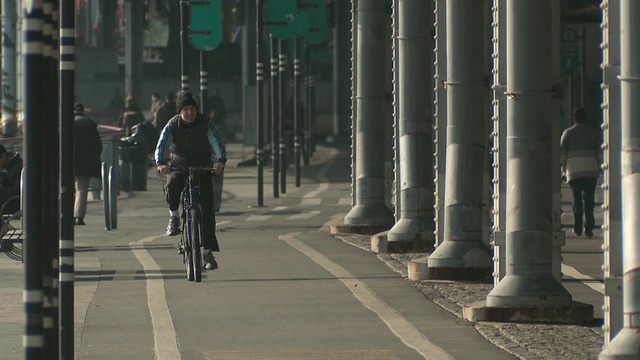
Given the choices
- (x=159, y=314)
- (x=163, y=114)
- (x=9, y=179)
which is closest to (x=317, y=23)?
(x=163, y=114)

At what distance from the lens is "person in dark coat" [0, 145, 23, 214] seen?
61.0 feet

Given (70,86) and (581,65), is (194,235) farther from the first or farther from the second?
(581,65)

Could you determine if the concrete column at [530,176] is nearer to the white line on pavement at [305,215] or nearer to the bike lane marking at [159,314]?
the bike lane marking at [159,314]

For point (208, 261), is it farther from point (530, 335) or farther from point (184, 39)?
point (184, 39)

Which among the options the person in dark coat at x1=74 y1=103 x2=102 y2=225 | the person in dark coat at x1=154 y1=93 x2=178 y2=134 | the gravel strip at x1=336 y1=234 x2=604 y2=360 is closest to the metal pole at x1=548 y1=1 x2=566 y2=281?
the gravel strip at x1=336 y1=234 x2=604 y2=360

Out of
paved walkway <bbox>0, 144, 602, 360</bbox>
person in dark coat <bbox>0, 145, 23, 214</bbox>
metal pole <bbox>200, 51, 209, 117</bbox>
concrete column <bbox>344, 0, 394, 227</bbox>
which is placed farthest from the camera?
metal pole <bbox>200, 51, 209, 117</bbox>

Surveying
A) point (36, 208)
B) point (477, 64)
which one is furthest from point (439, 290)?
point (36, 208)

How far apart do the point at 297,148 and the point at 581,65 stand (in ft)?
26.3

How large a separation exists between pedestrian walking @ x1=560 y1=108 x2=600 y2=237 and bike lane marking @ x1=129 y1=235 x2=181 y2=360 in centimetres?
626

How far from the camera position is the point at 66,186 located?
8172 mm

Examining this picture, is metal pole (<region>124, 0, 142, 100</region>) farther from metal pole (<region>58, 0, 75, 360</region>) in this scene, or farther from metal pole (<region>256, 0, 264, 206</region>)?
metal pole (<region>58, 0, 75, 360</region>)

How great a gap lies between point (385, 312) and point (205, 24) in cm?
1408

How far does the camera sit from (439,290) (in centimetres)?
1466

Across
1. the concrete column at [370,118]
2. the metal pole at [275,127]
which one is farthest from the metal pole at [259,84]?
the concrete column at [370,118]
